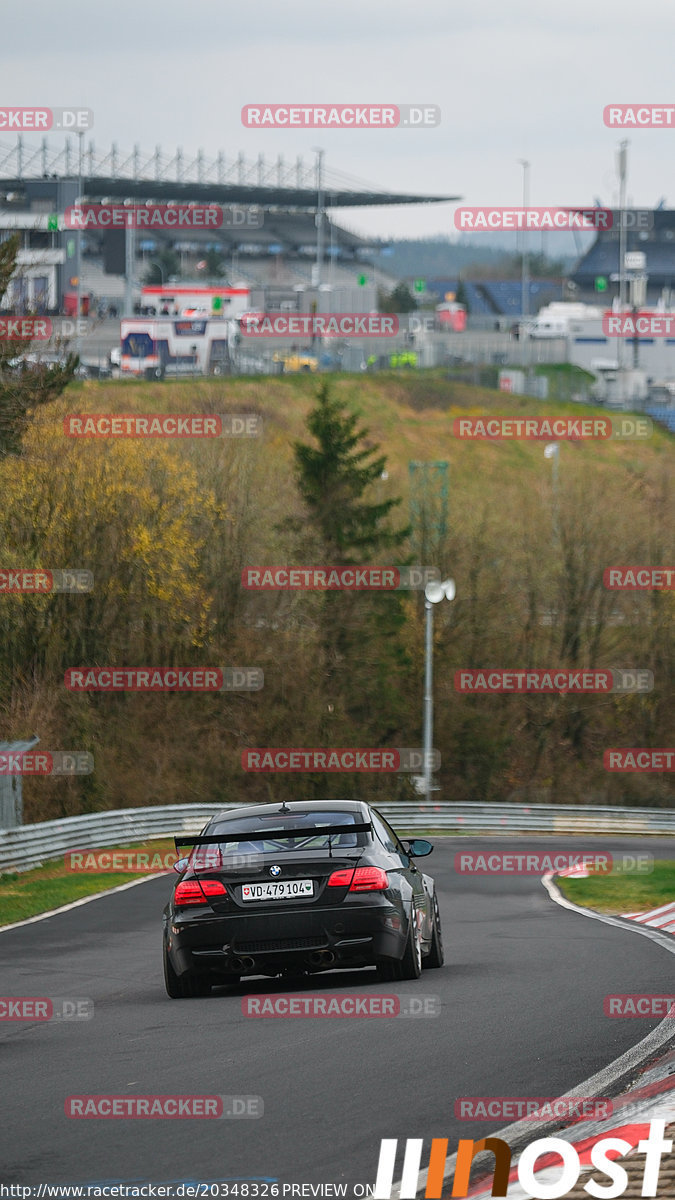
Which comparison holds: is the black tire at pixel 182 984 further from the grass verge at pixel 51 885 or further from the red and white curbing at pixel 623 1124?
the grass verge at pixel 51 885

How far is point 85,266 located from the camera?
126 metres

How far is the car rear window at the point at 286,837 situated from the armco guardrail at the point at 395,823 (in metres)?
16.3

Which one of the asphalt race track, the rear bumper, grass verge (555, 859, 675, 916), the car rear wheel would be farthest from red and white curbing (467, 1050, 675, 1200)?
grass verge (555, 859, 675, 916)

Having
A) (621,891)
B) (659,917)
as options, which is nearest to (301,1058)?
(659,917)

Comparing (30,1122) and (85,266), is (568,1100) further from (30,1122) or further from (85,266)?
(85,266)

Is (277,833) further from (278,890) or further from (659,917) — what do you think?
(659,917)

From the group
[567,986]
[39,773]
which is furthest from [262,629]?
[567,986]

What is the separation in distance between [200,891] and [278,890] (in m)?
0.50

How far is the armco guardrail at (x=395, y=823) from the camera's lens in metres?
28.4

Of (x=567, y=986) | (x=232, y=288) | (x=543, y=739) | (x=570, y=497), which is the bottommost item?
(x=543, y=739)

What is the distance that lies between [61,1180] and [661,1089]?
9.15 feet

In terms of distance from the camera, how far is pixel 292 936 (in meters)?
10.6

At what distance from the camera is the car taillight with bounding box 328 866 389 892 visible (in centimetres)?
1069

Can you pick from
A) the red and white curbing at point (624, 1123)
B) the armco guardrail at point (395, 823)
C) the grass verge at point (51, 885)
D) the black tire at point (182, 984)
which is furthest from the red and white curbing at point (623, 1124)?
the armco guardrail at point (395, 823)
